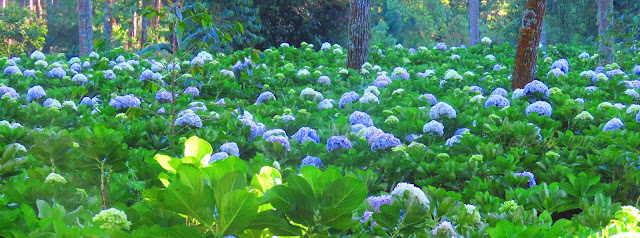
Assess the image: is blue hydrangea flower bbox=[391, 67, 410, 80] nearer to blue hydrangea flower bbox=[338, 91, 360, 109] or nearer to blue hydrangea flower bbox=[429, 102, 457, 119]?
blue hydrangea flower bbox=[338, 91, 360, 109]

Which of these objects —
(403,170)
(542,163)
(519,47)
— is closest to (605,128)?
(542,163)

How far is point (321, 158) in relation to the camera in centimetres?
378

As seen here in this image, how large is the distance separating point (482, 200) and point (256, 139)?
1.84 meters

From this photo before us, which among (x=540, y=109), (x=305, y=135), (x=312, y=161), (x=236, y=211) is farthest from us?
(x=540, y=109)

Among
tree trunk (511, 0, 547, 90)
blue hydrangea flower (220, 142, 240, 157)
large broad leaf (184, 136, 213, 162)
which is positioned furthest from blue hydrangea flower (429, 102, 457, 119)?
large broad leaf (184, 136, 213, 162)

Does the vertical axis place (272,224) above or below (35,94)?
above

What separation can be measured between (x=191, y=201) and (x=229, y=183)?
0.10 meters

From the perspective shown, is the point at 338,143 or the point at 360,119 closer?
the point at 338,143

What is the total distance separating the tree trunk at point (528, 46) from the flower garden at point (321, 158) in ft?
0.98

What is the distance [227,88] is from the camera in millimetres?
7172

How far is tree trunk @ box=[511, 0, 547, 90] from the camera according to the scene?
274 inches

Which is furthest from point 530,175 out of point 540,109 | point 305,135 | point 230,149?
point 540,109

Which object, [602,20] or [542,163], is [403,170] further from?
[602,20]

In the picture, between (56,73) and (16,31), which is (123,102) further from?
(16,31)
